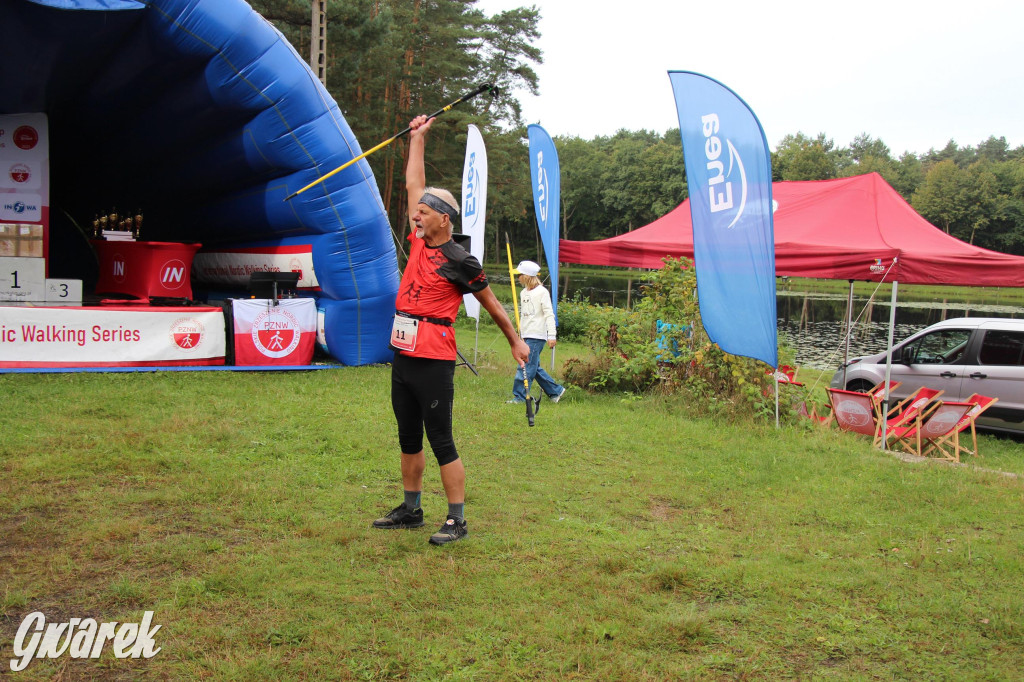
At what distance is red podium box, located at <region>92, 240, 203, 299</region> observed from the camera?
412 inches

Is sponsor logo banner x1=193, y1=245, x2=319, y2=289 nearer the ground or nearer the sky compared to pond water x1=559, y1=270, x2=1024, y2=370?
nearer the sky

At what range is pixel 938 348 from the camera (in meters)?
9.53

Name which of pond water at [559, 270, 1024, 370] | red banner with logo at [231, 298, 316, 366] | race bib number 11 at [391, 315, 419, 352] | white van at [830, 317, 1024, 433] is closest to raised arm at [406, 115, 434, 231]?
race bib number 11 at [391, 315, 419, 352]

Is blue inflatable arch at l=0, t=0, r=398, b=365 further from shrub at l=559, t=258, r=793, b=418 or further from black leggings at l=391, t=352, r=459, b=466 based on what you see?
black leggings at l=391, t=352, r=459, b=466

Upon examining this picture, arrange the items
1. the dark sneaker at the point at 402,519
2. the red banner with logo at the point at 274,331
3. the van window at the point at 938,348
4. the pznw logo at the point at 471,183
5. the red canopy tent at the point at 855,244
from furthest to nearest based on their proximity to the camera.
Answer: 1. the pznw logo at the point at 471,183
2. the red banner with logo at the point at 274,331
3. the van window at the point at 938,348
4. the red canopy tent at the point at 855,244
5. the dark sneaker at the point at 402,519

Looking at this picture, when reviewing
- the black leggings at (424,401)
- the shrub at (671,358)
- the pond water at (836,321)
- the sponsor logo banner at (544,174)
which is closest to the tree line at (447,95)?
the sponsor logo banner at (544,174)

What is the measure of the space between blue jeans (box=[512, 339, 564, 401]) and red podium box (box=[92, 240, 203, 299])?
Result: 210 inches

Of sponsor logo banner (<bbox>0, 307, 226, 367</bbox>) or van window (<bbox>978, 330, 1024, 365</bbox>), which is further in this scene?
van window (<bbox>978, 330, 1024, 365</bbox>)

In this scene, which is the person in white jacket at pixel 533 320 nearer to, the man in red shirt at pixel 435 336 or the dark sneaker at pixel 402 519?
the dark sneaker at pixel 402 519

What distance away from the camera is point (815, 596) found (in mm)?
3689

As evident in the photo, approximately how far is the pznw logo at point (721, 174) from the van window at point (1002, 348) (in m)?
4.33

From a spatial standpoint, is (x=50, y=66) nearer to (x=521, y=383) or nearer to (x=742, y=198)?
(x=521, y=383)

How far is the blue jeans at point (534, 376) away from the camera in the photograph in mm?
8673

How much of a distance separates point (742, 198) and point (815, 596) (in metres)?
4.38
